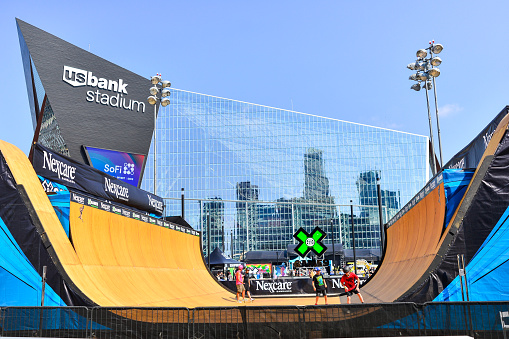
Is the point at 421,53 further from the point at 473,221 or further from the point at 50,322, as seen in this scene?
the point at 50,322

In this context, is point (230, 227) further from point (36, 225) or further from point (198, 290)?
point (36, 225)

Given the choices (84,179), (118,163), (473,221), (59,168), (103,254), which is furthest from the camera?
(118,163)

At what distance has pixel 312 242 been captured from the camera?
59.4ft

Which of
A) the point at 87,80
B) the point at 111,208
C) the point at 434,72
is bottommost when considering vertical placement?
the point at 111,208

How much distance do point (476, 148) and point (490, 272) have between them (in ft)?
12.8

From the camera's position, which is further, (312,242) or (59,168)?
(312,242)

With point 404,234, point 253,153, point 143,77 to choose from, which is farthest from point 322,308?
point 253,153

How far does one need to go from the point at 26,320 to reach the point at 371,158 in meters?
82.5

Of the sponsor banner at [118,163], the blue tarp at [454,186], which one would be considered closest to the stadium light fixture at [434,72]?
the blue tarp at [454,186]

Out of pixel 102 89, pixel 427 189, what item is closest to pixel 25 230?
pixel 427 189

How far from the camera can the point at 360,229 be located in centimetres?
8812

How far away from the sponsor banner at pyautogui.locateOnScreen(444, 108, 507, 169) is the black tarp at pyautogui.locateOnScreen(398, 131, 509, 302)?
3.26ft

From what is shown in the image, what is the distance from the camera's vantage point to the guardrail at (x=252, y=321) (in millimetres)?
7918

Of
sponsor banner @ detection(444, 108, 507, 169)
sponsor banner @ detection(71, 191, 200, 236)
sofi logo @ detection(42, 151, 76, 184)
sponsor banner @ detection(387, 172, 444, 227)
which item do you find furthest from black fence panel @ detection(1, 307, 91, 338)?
sponsor banner @ detection(444, 108, 507, 169)
